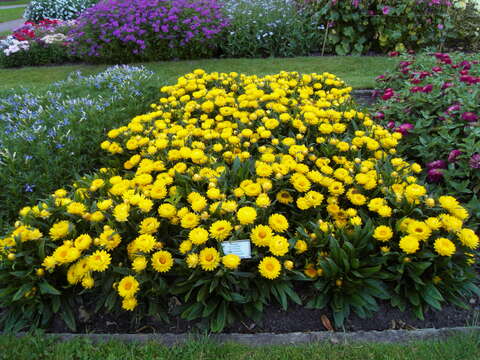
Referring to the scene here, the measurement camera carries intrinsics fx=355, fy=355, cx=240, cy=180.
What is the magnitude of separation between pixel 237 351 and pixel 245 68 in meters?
6.25

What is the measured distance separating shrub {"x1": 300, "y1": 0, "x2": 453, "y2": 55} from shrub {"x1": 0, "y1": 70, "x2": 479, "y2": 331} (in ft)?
19.4

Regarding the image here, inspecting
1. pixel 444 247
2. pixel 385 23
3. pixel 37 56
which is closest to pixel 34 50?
pixel 37 56

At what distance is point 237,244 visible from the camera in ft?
6.41

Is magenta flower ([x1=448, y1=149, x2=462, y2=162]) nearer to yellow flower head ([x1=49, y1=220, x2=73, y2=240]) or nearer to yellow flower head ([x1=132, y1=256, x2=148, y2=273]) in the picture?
yellow flower head ([x1=132, y1=256, x2=148, y2=273])

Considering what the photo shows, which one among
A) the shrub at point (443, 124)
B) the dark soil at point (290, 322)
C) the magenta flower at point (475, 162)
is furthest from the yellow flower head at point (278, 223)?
the magenta flower at point (475, 162)

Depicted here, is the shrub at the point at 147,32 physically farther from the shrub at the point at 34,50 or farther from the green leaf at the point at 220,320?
the green leaf at the point at 220,320

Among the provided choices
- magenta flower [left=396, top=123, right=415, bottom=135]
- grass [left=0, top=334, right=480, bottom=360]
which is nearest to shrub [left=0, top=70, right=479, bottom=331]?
grass [left=0, top=334, right=480, bottom=360]

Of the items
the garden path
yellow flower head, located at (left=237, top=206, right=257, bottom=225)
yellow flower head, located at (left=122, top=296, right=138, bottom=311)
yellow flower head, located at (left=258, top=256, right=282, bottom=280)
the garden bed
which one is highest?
the garden path

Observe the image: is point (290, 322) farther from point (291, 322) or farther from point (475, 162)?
point (475, 162)

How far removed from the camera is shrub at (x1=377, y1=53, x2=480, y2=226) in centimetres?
285

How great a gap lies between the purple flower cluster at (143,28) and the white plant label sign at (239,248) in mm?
6899

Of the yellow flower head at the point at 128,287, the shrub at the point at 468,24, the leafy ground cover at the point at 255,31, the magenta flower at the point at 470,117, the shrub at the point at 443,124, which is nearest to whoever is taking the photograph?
the yellow flower head at the point at 128,287

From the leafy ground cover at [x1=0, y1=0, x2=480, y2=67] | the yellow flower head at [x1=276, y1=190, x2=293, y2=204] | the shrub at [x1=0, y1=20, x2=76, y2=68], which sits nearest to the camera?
the yellow flower head at [x1=276, y1=190, x2=293, y2=204]

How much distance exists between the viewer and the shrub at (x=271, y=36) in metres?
8.06
